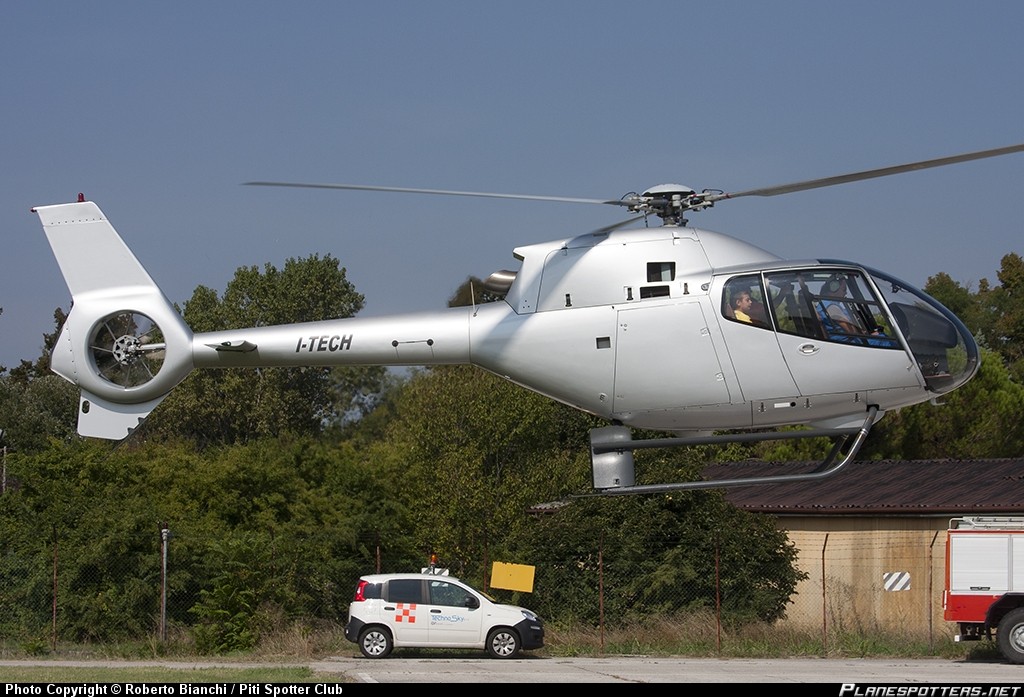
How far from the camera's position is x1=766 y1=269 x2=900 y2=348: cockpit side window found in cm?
1363

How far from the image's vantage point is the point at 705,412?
14.0 metres

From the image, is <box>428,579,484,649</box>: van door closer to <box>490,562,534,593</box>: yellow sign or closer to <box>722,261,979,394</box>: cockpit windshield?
<box>490,562,534,593</box>: yellow sign

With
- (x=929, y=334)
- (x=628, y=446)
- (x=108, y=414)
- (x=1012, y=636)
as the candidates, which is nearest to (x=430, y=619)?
(x=108, y=414)

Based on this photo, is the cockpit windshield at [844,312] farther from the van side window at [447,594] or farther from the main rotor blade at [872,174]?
the van side window at [447,594]

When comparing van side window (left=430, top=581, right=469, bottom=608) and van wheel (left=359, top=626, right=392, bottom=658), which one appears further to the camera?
van side window (left=430, top=581, right=469, bottom=608)

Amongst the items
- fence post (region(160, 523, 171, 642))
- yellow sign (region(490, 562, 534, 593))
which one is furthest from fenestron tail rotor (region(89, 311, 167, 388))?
yellow sign (region(490, 562, 534, 593))

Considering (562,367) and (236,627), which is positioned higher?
(562,367)

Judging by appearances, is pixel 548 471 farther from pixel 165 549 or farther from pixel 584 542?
pixel 165 549

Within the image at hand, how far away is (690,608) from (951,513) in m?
5.82

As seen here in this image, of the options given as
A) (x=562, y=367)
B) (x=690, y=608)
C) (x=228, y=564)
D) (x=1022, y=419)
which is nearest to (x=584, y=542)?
(x=690, y=608)

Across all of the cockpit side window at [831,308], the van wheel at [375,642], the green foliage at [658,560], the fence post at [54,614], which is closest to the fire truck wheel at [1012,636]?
the green foliage at [658,560]

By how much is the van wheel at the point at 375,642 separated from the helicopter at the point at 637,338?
7.51 meters

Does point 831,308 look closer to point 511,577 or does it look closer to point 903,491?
point 511,577

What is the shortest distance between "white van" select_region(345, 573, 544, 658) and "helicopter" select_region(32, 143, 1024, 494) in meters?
7.43
